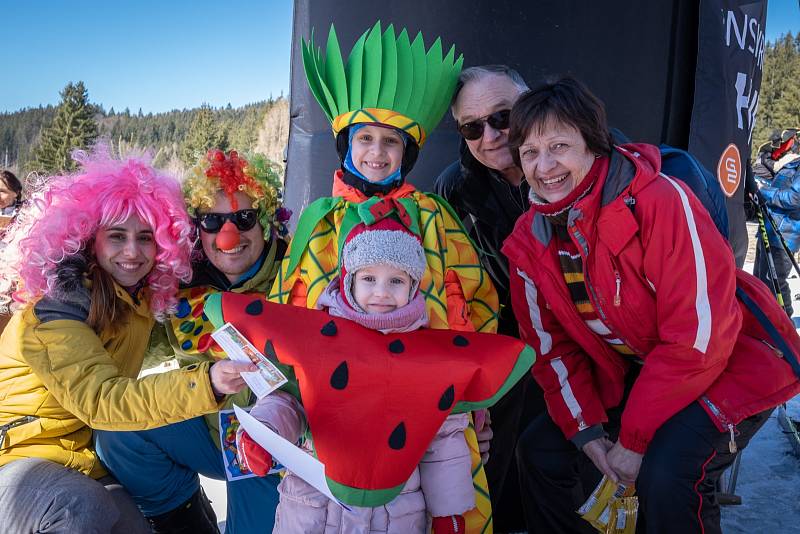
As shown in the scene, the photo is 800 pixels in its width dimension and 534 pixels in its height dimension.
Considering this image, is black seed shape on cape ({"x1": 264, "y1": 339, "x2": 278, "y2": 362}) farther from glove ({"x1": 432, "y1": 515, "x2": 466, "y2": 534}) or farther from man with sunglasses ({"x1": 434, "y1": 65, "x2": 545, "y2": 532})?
man with sunglasses ({"x1": 434, "y1": 65, "x2": 545, "y2": 532})

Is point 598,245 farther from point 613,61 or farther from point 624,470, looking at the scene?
point 613,61

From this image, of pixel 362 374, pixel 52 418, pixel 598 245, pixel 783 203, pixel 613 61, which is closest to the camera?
pixel 362 374

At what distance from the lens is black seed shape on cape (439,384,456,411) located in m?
1.68

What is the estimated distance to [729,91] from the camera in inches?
127

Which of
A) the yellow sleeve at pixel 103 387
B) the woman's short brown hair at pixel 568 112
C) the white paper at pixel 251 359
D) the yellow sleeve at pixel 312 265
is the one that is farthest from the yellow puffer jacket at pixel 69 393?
the woman's short brown hair at pixel 568 112

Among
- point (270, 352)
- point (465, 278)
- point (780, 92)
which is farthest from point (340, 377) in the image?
point (780, 92)

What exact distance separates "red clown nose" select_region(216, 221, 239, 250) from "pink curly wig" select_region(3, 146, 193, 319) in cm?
12

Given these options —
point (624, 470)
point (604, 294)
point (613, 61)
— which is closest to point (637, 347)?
point (604, 294)

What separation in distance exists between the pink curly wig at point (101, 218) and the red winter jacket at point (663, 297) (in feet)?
4.22

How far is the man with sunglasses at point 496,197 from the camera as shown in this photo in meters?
2.28

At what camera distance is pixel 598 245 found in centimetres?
178

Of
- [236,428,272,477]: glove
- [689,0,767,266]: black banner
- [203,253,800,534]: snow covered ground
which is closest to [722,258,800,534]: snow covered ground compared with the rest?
[203,253,800,534]: snow covered ground

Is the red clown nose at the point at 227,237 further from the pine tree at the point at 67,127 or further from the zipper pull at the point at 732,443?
the pine tree at the point at 67,127

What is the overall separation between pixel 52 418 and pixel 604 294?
183 cm
